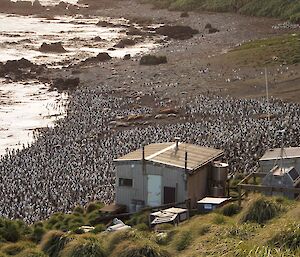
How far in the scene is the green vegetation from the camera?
55.2 m

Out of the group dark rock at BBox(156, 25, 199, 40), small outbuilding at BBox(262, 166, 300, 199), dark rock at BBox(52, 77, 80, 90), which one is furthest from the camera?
dark rock at BBox(156, 25, 199, 40)

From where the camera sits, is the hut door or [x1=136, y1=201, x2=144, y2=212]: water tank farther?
[x1=136, y1=201, x2=144, y2=212]: water tank

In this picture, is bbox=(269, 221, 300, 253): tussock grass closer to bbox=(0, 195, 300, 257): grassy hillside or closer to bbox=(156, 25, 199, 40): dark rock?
bbox=(0, 195, 300, 257): grassy hillside

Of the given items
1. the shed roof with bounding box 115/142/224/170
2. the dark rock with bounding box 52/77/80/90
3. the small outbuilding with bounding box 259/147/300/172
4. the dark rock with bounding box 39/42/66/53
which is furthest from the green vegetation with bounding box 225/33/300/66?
the shed roof with bounding box 115/142/224/170

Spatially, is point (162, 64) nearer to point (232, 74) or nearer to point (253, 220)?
point (232, 74)

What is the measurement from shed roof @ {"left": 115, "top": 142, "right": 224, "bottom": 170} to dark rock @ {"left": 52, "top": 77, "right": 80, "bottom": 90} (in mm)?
30323

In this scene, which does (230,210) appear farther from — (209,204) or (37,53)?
(37,53)

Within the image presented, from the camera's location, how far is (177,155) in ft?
78.8

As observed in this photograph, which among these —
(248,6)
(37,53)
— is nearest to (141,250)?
(37,53)

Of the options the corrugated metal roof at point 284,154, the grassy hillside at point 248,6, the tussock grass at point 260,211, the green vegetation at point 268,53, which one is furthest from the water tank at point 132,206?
the grassy hillside at point 248,6

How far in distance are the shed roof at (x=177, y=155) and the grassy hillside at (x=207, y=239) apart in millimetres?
3193

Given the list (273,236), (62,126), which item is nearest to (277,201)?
(273,236)

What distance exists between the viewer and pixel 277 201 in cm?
1831

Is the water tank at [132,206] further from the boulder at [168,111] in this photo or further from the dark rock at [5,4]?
the dark rock at [5,4]
